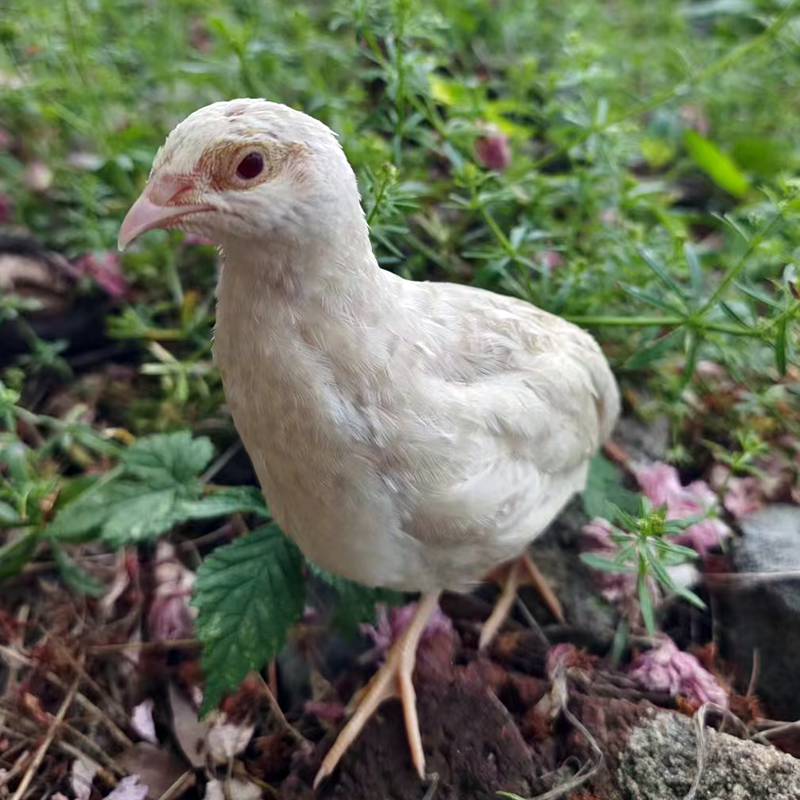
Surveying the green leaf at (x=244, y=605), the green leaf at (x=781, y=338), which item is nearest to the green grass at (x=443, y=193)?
the green leaf at (x=781, y=338)

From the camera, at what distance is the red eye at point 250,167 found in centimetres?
110

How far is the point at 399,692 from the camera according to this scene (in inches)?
64.0

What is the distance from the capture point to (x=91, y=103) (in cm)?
222

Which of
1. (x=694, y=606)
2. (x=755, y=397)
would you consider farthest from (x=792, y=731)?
(x=755, y=397)

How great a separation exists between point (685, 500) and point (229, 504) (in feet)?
3.57

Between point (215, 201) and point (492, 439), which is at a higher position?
point (215, 201)

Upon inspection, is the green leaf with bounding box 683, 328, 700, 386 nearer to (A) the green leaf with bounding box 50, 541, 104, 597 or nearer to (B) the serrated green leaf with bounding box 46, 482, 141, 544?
(B) the serrated green leaf with bounding box 46, 482, 141, 544

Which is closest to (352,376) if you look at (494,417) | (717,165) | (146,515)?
(494,417)

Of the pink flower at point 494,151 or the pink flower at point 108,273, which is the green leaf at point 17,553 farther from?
the pink flower at point 494,151

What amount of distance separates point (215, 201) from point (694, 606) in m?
1.46

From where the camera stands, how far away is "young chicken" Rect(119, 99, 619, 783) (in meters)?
1.11

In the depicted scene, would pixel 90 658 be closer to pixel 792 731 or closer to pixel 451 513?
pixel 451 513

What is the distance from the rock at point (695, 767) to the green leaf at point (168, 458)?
3.50 feet

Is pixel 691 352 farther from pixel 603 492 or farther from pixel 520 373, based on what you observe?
pixel 520 373
